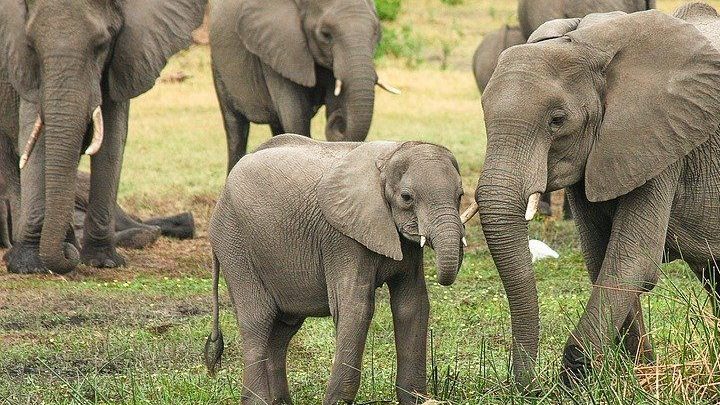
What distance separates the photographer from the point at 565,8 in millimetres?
12555

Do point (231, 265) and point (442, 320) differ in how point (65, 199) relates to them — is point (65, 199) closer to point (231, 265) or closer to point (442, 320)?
point (442, 320)

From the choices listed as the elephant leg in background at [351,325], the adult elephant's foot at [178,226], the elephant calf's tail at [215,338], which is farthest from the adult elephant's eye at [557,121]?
the adult elephant's foot at [178,226]

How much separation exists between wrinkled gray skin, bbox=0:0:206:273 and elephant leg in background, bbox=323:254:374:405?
3476mm

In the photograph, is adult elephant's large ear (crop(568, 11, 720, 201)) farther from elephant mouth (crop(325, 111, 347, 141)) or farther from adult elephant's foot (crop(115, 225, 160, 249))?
adult elephant's foot (crop(115, 225, 160, 249))

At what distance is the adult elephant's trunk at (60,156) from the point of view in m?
9.18

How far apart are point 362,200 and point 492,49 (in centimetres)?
918

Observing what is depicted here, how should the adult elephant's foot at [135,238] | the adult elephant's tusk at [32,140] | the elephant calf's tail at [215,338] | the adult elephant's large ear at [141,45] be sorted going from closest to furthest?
the elephant calf's tail at [215,338] < the adult elephant's tusk at [32,140] < the adult elephant's large ear at [141,45] < the adult elephant's foot at [135,238]

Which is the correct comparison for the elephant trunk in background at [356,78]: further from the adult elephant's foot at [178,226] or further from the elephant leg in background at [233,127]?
the elephant leg in background at [233,127]

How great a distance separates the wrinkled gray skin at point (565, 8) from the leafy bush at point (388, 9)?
40.7 feet

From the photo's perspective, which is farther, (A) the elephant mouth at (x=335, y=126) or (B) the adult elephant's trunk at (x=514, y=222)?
(A) the elephant mouth at (x=335, y=126)

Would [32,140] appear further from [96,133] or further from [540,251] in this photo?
[540,251]

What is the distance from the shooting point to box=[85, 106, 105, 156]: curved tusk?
962cm

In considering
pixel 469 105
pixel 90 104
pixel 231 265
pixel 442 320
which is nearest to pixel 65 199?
pixel 90 104

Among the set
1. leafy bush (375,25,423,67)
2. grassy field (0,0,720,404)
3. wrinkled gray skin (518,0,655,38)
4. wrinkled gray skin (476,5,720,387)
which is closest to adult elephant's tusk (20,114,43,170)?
grassy field (0,0,720,404)
